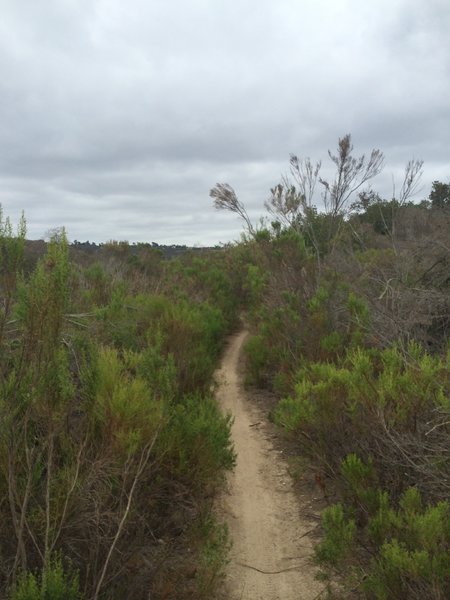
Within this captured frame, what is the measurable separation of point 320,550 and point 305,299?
6.91 meters

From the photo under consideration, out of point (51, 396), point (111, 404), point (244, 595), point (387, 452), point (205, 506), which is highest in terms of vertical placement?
→ point (51, 396)

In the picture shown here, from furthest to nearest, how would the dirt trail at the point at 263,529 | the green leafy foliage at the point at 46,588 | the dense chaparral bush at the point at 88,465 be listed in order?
the dirt trail at the point at 263,529
the dense chaparral bush at the point at 88,465
the green leafy foliage at the point at 46,588

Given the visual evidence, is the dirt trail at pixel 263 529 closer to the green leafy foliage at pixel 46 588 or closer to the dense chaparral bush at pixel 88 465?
the dense chaparral bush at pixel 88 465

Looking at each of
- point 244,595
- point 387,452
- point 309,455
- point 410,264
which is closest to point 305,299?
point 410,264

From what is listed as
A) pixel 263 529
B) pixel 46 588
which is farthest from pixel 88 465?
pixel 263 529

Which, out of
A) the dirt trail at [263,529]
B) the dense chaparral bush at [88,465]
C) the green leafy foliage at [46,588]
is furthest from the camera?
the dirt trail at [263,529]

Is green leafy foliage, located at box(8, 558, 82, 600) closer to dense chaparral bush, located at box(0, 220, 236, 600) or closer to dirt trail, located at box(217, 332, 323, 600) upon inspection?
dense chaparral bush, located at box(0, 220, 236, 600)

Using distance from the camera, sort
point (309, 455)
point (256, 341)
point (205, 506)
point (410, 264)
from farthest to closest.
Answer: point (256, 341) → point (410, 264) → point (309, 455) → point (205, 506)

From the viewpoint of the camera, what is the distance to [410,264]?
983cm

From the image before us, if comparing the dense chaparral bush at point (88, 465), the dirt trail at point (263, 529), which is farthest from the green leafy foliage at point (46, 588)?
the dirt trail at point (263, 529)

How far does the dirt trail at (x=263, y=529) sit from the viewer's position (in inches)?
153

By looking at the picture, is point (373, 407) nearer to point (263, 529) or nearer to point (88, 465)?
point (263, 529)

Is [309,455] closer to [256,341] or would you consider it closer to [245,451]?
[245,451]

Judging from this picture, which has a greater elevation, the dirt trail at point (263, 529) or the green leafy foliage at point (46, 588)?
the green leafy foliage at point (46, 588)
